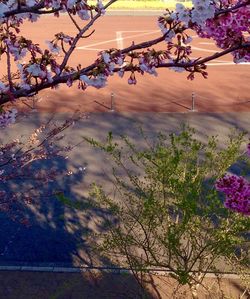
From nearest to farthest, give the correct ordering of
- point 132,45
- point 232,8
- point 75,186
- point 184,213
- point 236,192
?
point 232,8 < point 132,45 < point 236,192 < point 184,213 < point 75,186

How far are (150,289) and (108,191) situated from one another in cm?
388

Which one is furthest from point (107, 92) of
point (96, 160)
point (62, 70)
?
point (62, 70)

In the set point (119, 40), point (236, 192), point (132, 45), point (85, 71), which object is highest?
point (132, 45)

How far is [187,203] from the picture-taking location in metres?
5.58

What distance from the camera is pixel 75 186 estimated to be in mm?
11836

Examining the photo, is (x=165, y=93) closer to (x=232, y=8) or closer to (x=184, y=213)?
(x=184, y=213)

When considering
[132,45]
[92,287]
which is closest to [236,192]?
[132,45]

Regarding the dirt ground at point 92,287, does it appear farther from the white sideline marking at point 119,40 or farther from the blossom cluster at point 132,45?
the white sideline marking at point 119,40

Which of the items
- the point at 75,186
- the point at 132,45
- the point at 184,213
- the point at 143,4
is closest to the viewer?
the point at 132,45

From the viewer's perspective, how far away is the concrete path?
8.91m

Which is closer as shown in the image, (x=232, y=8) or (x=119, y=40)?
(x=232, y=8)

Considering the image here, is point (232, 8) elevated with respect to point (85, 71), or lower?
elevated

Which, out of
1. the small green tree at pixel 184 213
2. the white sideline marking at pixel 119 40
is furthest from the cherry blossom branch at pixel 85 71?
the white sideline marking at pixel 119 40

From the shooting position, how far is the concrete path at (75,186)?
351 inches
